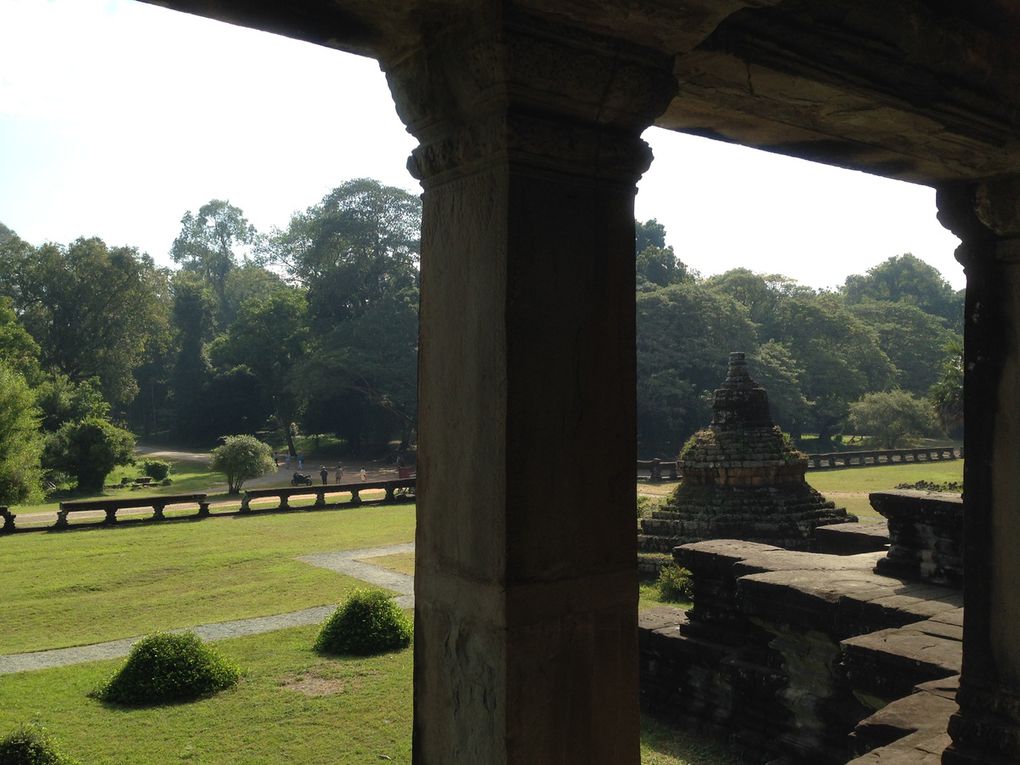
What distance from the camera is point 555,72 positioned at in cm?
185

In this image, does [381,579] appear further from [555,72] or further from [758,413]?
[555,72]

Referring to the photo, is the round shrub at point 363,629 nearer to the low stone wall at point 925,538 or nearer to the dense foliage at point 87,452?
the low stone wall at point 925,538

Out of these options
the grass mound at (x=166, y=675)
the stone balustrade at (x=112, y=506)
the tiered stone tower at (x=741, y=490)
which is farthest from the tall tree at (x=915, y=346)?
the grass mound at (x=166, y=675)

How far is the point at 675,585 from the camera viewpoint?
36.0ft

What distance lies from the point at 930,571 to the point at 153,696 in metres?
6.12

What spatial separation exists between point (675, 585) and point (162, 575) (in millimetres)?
7204

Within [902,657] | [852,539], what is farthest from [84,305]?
[902,657]

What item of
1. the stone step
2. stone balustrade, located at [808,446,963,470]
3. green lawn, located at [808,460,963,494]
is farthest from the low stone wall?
stone balustrade, located at [808,446,963,470]

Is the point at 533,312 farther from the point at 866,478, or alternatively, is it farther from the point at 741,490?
the point at 866,478

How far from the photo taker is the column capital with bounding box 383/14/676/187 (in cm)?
182

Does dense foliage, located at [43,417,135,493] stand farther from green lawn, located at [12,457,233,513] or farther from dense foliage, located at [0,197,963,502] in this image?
dense foliage, located at [0,197,963,502]

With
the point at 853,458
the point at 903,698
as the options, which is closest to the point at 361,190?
the point at 853,458

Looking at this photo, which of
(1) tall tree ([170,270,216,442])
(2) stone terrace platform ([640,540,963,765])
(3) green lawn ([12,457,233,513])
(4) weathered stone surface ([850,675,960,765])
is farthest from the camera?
(1) tall tree ([170,270,216,442])

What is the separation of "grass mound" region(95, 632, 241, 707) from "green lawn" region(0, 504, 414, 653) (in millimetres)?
2059
